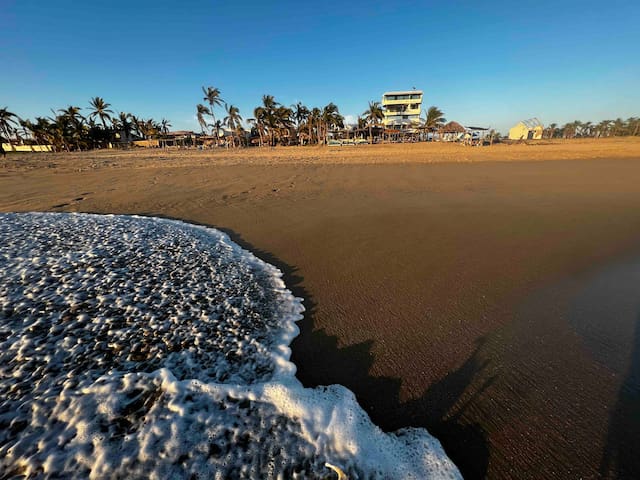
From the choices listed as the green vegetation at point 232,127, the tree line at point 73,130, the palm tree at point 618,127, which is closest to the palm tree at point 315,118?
the green vegetation at point 232,127

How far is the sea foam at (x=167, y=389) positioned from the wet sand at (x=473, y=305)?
1.27ft

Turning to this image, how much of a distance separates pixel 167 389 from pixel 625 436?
4.22 m

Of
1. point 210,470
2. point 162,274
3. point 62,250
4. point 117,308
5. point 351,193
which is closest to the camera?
point 210,470

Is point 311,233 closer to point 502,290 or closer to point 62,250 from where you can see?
point 502,290

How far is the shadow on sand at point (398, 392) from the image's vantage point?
2.29 meters

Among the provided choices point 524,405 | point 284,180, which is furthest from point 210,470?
point 284,180

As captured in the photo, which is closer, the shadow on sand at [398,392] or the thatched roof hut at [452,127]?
the shadow on sand at [398,392]

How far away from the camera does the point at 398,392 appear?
2.79 meters

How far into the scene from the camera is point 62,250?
5941mm

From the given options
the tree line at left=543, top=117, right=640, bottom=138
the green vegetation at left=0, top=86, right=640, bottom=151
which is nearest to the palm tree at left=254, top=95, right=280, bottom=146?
the green vegetation at left=0, top=86, right=640, bottom=151

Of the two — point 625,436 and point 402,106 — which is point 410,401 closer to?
point 625,436

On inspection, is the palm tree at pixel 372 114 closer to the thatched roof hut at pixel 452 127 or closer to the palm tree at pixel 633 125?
the thatched roof hut at pixel 452 127

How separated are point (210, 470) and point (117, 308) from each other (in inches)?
121

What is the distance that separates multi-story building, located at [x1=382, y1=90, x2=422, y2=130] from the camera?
225 feet
